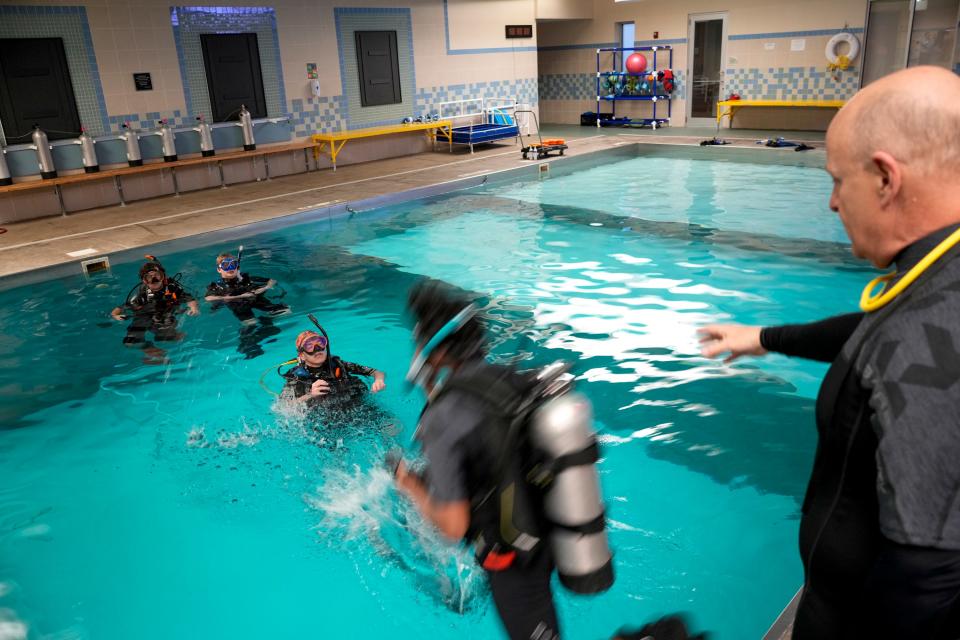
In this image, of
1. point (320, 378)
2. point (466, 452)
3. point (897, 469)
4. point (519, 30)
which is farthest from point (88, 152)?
point (897, 469)

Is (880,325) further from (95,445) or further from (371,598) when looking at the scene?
(95,445)

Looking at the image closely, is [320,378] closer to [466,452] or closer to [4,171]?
[466,452]

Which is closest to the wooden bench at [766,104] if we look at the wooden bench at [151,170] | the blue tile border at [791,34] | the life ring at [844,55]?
the life ring at [844,55]

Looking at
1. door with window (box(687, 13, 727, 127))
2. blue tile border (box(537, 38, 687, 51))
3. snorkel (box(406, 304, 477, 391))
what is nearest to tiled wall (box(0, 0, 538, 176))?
blue tile border (box(537, 38, 687, 51))

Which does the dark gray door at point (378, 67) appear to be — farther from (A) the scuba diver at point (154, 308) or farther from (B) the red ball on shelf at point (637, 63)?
(A) the scuba diver at point (154, 308)

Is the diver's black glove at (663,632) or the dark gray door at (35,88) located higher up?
the dark gray door at (35,88)

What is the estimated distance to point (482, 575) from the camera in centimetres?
315

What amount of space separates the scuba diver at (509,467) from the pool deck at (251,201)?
7.13 meters

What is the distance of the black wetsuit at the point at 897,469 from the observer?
997 mm

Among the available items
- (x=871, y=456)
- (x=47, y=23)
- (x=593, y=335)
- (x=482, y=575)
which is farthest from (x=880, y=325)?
(x=47, y=23)

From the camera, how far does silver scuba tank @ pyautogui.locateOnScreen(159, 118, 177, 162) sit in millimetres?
10594

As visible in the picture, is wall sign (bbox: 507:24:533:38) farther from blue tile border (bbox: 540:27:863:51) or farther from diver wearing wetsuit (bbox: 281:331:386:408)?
diver wearing wetsuit (bbox: 281:331:386:408)

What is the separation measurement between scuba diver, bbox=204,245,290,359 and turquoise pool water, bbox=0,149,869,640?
14 centimetres

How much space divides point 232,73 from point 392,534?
10215 mm
